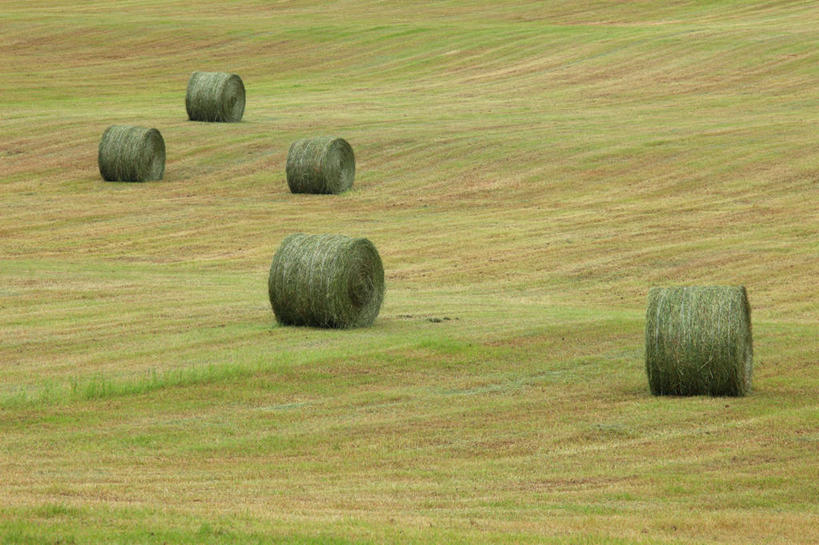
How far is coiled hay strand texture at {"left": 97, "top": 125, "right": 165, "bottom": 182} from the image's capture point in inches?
1656

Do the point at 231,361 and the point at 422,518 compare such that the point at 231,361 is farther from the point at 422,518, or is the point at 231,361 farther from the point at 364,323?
the point at 422,518

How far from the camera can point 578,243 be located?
32.8 meters

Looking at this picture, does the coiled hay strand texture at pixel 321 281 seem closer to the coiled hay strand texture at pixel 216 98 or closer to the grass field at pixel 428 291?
the grass field at pixel 428 291

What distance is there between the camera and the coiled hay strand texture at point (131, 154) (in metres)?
42.1

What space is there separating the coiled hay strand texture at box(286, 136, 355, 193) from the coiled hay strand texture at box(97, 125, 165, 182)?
4106 millimetres

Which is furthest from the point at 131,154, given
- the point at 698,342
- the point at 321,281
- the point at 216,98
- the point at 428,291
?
the point at 698,342

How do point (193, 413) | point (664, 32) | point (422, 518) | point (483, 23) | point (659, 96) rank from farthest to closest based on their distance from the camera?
point (483, 23) < point (664, 32) < point (659, 96) < point (193, 413) < point (422, 518)

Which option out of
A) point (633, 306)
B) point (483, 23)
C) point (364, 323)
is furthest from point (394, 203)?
point (483, 23)

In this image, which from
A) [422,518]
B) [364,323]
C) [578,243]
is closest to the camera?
[422,518]

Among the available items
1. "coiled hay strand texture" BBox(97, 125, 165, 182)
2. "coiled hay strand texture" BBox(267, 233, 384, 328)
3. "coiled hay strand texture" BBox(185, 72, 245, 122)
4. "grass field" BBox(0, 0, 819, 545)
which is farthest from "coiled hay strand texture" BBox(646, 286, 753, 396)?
"coiled hay strand texture" BBox(185, 72, 245, 122)

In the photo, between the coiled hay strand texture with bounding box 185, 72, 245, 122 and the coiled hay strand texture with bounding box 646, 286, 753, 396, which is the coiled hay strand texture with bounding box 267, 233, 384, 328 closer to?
the coiled hay strand texture with bounding box 646, 286, 753, 396

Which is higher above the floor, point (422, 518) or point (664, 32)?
point (664, 32)

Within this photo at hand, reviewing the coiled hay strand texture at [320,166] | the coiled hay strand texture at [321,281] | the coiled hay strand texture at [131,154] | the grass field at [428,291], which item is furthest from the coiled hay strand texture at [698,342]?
the coiled hay strand texture at [131,154]

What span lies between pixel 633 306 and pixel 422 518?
576 inches
